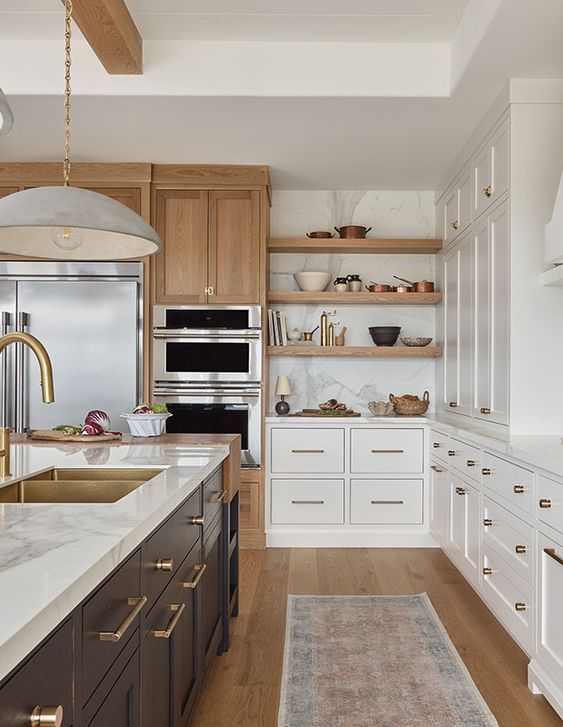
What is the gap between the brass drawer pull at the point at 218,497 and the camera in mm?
2494

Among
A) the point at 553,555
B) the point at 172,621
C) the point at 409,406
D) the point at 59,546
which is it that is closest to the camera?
the point at 59,546

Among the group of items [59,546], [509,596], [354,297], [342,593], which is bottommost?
[342,593]

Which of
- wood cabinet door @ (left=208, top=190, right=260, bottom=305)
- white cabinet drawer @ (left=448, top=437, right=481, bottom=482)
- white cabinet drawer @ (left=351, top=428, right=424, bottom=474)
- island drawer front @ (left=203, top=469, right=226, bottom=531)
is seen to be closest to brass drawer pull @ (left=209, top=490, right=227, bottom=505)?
island drawer front @ (left=203, top=469, right=226, bottom=531)

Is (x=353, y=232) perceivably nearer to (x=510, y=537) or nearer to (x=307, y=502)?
(x=307, y=502)

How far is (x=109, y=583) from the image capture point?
3.91 feet

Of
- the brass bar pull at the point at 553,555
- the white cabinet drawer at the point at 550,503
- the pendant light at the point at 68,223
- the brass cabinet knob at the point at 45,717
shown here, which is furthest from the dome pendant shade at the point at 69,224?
the brass bar pull at the point at 553,555

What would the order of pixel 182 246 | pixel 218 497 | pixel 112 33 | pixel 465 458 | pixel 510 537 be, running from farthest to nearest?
pixel 182 246
pixel 465 458
pixel 112 33
pixel 510 537
pixel 218 497

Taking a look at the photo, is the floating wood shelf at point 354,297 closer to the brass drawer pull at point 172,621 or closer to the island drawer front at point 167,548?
the island drawer front at point 167,548

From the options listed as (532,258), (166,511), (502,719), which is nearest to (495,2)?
(532,258)

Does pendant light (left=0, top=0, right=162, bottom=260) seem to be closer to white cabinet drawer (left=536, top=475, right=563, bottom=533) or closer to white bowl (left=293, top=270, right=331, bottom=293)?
white cabinet drawer (left=536, top=475, right=563, bottom=533)

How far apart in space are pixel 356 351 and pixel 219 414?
42.7 inches

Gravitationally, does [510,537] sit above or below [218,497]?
below

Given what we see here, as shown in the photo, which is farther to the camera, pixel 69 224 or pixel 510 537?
pixel 510 537

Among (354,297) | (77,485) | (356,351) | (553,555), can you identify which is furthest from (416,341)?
(77,485)
